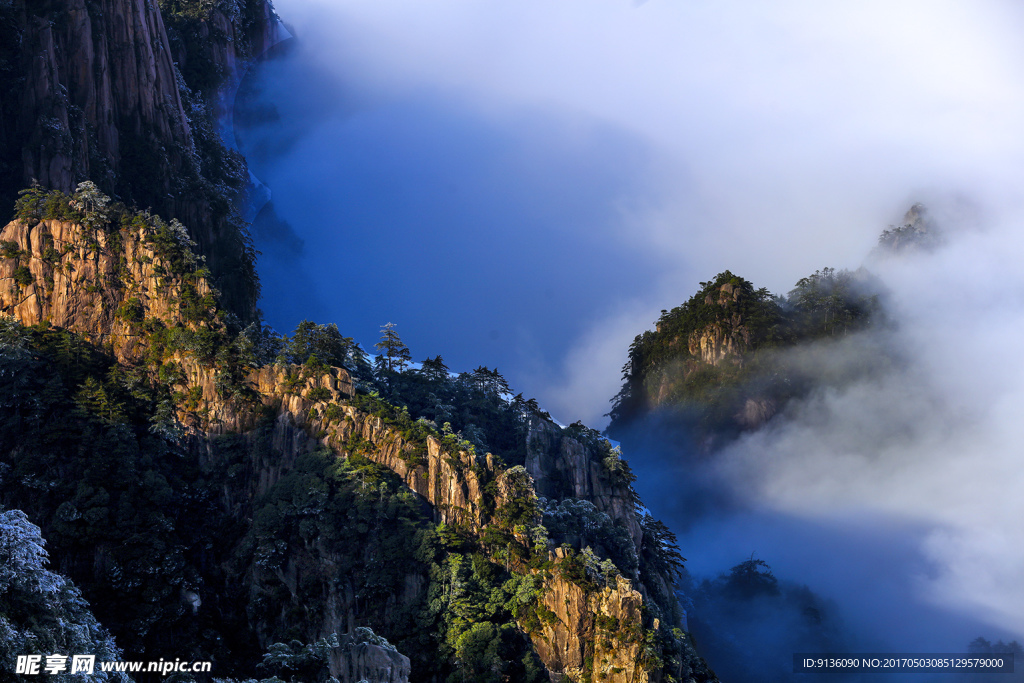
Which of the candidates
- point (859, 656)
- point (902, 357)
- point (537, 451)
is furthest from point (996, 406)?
point (537, 451)

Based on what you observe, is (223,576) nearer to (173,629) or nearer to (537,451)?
(173,629)

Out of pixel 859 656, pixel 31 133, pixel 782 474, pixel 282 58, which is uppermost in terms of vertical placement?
pixel 282 58

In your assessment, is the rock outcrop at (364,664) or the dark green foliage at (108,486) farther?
the dark green foliage at (108,486)

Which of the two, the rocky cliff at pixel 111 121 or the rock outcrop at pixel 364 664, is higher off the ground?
the rocky cliff at pixel 111 121

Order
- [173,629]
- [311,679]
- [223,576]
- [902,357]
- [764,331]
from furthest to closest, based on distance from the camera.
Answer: [902,357], [764,331], [223,576], [173,629], [311,679]

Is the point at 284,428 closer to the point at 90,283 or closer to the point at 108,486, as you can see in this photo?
the point at 108,486

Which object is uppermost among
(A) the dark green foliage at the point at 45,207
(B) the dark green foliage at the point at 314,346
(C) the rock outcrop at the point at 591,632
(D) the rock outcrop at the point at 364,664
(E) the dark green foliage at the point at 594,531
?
(A) the dark green foliage at the point at 45,207

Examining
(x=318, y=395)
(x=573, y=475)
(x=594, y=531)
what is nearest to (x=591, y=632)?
(x=594, y=531)

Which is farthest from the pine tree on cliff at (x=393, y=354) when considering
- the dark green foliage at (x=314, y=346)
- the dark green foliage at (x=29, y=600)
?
the dark green foliage at (x=29, y=600)

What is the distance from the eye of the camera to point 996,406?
345ft

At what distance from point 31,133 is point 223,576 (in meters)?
28.8

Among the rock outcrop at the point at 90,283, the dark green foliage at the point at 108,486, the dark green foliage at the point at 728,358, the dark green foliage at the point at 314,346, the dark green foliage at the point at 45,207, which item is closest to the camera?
the dark green foliage at the point at 108,486

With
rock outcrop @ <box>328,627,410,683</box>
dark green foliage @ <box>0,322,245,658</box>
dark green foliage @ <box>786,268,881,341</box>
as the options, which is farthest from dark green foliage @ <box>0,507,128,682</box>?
dark green foliage @ <box>786,268,881,341</box>

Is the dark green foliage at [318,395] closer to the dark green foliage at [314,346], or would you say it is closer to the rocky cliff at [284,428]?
the rocky cliff at [284,428]
